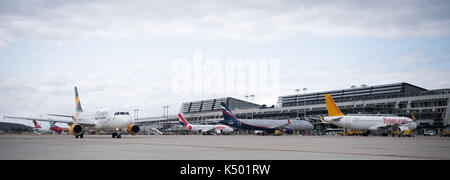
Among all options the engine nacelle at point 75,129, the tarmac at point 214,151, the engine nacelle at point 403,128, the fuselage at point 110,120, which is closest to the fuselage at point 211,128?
the engine nacelle at point 403,128

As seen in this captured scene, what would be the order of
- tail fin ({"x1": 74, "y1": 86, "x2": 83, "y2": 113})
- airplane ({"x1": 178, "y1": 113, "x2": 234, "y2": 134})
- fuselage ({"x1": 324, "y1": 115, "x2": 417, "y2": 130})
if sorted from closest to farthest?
tail fin ({"x1": 74, "y1": 86, "x2": 83, "y2": 113}) < fuselage ({"x1": 324, "y1": 115, "x2": 417, "y2": 130}) < airplane ({"x1": 178, "y1": 113, "x2": 234, "y2": 134})

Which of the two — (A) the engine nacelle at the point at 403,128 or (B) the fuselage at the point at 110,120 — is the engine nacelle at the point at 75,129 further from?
(A) the engine nacelle at the point at 403,128

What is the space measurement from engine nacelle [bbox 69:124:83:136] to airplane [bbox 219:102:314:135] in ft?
129

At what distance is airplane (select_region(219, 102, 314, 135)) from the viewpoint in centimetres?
7431

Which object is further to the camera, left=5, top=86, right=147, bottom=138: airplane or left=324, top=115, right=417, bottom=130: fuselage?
left=324, top=115, right=417, bottom=130: fuselage

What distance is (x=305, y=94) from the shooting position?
14738cm

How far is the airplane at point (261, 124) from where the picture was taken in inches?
2926

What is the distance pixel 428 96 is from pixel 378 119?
2928 cm

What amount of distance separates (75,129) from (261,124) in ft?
147

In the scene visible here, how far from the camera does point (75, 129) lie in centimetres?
3916

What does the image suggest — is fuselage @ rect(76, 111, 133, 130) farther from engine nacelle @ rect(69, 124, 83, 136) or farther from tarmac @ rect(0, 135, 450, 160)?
tarmac @ rect(0, 135, 450, 160)

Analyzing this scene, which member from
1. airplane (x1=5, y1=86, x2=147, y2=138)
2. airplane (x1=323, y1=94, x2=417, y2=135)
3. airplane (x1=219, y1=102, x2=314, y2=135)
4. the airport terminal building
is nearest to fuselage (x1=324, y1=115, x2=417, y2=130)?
airplane (x1=323, y1=94, x2=417, y2=135)

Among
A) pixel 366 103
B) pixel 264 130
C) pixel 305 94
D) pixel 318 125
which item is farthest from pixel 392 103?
pixel 305 94

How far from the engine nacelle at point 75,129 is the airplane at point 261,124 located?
39177mm
